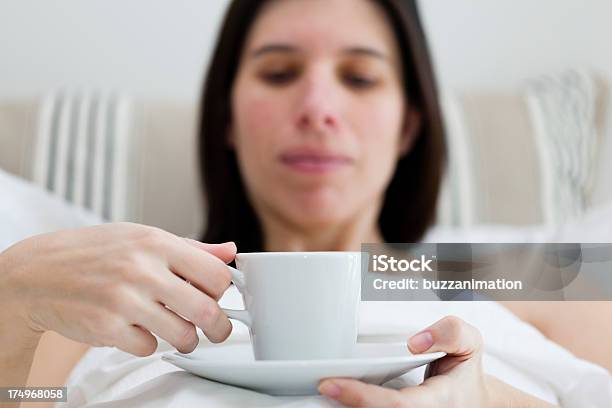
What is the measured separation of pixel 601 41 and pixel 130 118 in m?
0.98

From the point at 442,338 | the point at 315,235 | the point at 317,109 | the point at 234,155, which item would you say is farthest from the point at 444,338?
the point at 234,155

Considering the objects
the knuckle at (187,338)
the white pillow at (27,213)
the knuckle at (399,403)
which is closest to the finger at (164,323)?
the knuckle at (187,338)

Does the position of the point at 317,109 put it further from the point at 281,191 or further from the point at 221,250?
the point at 221,250

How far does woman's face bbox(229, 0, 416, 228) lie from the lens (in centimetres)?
96

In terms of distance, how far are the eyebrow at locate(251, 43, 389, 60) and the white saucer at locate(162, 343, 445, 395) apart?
2.16 ft

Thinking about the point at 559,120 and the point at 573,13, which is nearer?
the point at 559,120

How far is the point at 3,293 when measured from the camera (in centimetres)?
45

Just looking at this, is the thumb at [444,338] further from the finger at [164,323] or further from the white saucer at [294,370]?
the finger at [164,323]

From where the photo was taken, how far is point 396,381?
0.43 m

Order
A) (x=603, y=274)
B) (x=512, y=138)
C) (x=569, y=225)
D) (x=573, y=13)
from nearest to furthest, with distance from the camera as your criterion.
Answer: (x=603, y=274), (x=569, y=225), (x=512, y=138), (x=573, y=13)

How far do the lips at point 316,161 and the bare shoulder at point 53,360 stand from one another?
384 millimetres

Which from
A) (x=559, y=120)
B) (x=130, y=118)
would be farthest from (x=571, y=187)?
(x=130, y=118)

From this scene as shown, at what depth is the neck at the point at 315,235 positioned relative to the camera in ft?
3.50

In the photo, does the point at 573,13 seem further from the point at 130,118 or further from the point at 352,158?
the point at 130,118
